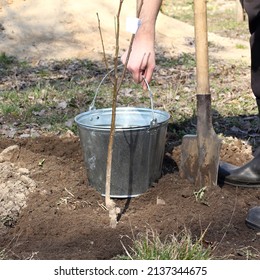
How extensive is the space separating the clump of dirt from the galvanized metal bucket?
0.38 metres

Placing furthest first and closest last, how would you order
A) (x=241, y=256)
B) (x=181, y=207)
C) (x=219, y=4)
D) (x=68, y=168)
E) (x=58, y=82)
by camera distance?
(x=219, y=4) < (x=58, y=82) < (x=68, y=168) < (x=181, y=207) < (x=241, y=256)

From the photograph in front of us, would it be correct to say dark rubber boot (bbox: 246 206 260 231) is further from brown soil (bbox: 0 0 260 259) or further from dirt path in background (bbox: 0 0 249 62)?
dirt path in background (bbox: 0 0 249 62)

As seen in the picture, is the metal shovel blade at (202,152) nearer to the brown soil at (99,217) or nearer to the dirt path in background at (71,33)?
the brown soil at (99,217)

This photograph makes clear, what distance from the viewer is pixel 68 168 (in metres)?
4.15

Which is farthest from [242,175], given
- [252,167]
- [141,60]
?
[141,60]

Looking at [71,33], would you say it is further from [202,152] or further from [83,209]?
[83,209]

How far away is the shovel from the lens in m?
3.79

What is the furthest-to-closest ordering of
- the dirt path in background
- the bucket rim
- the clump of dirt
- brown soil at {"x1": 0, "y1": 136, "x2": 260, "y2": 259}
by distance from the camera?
the dirt path in background → the bucket rim → the clump of dirt → brown soil at {"x1": 0, "y1": 136, "x2": 260, "y2": 259}

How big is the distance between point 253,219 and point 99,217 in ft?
2.61

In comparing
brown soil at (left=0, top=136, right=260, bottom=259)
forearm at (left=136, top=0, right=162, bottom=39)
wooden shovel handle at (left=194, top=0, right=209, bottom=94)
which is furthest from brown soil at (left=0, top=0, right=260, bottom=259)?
forearm at (left=136, top=0, right=162, bottom=39)

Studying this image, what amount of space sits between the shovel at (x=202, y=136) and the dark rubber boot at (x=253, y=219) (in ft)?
1.50

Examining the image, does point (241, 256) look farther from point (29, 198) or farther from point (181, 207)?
point (29, 198)
